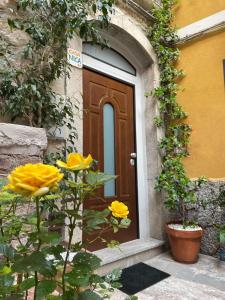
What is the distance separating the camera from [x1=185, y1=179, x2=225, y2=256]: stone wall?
104 inches

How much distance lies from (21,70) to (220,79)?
7.09ft

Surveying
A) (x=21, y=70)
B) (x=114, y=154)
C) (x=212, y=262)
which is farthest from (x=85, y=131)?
(x=212, y=262)

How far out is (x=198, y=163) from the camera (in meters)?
2.89

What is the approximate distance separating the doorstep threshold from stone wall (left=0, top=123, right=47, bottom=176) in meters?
1.11

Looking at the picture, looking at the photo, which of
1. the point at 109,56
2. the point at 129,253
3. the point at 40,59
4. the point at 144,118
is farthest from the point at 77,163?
the point at 144,118

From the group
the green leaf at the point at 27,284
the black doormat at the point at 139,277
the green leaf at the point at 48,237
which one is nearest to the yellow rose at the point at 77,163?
the green leaf at the point at 48,237

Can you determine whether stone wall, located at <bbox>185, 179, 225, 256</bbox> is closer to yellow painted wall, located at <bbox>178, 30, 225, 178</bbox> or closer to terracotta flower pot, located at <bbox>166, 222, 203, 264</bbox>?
yellow painted wall, located at <bbox>178, 30, 225, 178</bbox>

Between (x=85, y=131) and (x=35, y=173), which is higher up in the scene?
(x=85, y=131)

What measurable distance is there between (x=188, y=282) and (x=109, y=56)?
8.17 feet

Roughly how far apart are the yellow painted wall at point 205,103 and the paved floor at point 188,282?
0.97 metres

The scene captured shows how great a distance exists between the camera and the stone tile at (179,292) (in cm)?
175

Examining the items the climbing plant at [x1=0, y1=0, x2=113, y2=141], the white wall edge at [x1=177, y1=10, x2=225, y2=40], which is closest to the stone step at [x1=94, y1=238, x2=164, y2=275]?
the climbing plant at [x1=0, y1=0, x2=113, y2=141]

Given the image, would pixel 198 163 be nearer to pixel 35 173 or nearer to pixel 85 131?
pixel 85 131

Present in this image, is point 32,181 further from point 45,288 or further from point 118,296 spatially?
point 118,296
